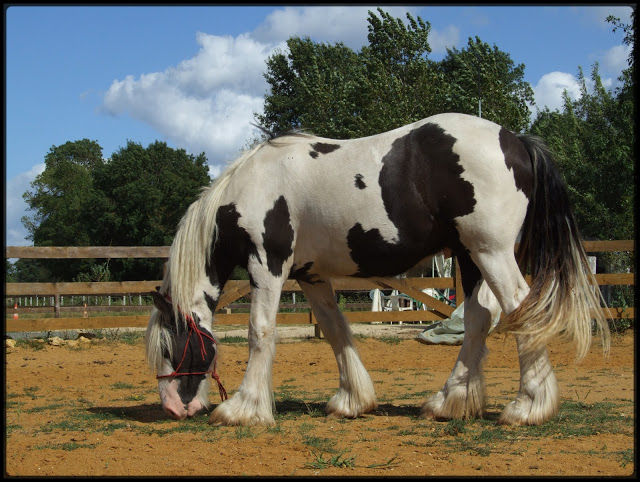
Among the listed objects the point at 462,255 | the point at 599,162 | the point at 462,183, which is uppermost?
the point at 599,162

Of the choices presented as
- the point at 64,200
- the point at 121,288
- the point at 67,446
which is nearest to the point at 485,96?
the point at 121,288

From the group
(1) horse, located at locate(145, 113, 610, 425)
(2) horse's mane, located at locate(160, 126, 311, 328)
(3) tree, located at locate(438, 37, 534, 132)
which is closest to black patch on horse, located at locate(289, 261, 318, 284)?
(1) horse, located at locate(145, 113, 610, 425)

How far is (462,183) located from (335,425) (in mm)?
2054

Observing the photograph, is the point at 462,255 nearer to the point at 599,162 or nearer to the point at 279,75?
the point at 599,162

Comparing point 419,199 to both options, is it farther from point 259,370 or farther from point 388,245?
point 259,370

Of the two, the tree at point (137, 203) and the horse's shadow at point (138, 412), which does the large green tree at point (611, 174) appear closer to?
the horse's shadow at point (138, 412)

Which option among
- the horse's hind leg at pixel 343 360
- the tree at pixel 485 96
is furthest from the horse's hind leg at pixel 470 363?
the tree at pixel 485 96

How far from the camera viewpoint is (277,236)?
5.05m

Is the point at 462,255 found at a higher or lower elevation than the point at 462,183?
lower

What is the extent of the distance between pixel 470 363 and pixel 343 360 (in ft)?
3.50

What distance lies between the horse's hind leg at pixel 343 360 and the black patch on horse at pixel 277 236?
633 millimetres

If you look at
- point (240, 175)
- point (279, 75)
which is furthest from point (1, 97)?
point (279, 75)

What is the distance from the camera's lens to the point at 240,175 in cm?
529

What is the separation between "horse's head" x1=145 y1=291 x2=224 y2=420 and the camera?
517 centimetres
